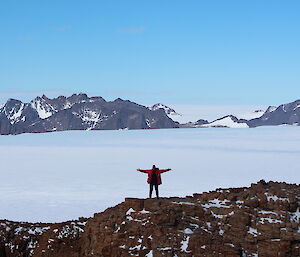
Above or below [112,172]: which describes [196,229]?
above

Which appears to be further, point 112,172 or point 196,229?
point 112,172

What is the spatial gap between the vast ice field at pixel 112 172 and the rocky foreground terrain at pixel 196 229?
948 centimetres

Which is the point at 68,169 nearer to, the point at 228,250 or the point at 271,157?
the point at 271,157

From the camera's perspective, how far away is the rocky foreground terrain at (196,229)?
39.2 ft

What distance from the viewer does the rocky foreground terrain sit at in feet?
39.2

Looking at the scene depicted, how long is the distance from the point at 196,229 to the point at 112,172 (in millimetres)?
24446

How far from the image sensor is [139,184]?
31375 millimetres

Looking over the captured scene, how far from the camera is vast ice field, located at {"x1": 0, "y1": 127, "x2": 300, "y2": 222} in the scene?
85.0ft

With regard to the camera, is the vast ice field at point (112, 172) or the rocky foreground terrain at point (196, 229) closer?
the rocky foreground terrain at point (196, 229)

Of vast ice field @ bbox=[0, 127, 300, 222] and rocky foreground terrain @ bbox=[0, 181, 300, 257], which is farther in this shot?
vast ice field @ bbox=[0, 127, 300, 222]

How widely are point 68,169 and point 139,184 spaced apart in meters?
9.57


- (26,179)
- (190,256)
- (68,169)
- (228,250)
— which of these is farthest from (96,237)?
(68,169)

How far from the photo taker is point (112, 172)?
3656 centimetres

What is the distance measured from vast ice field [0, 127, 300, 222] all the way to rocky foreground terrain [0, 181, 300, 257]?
9484 mm
